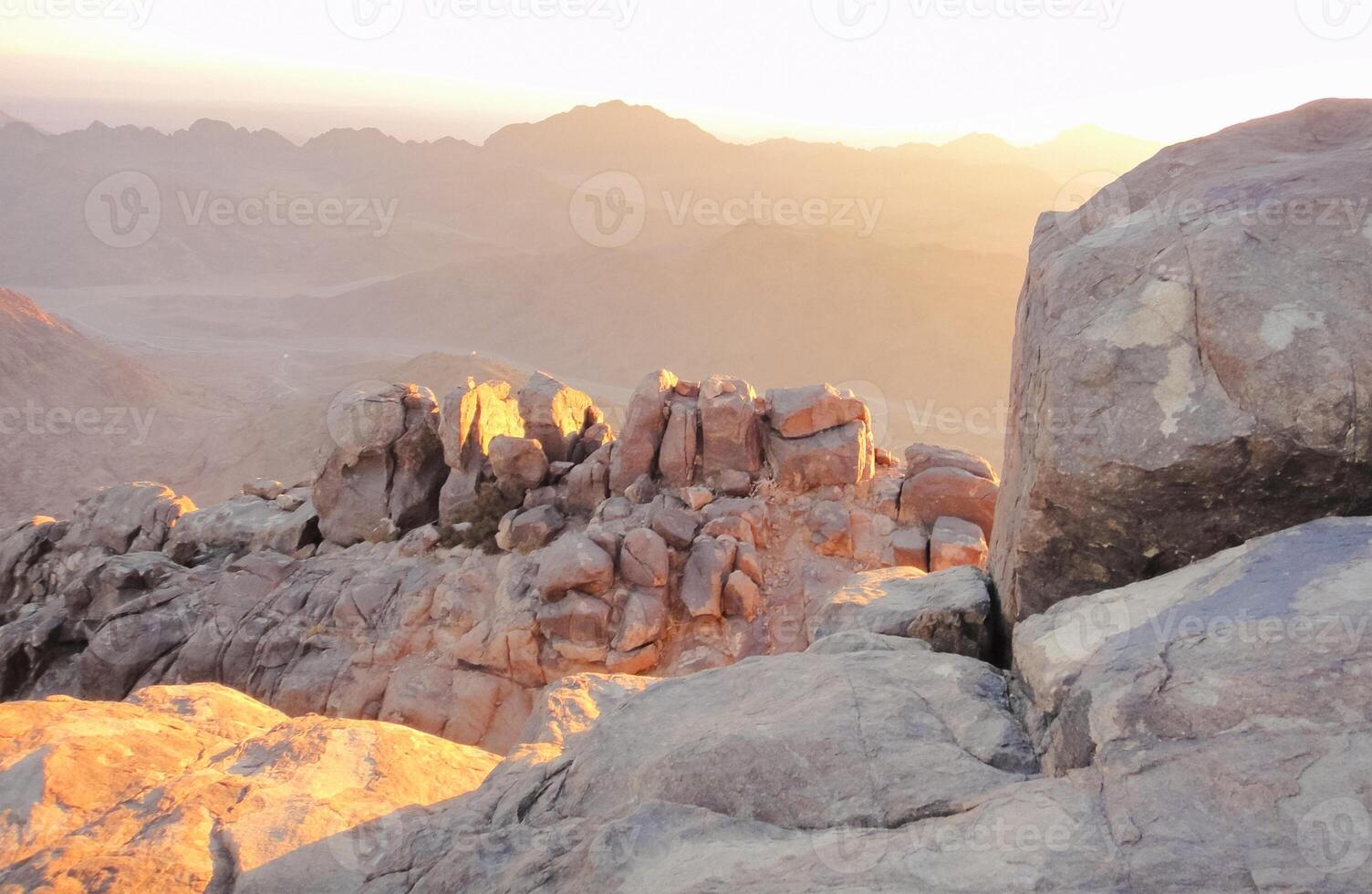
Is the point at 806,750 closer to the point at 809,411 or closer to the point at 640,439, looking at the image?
the point at 809,411

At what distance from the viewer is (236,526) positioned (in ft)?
63.7

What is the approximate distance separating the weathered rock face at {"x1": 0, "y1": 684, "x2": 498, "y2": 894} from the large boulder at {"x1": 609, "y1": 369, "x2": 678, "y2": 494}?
8917 mm

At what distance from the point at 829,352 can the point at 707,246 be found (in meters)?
16.0

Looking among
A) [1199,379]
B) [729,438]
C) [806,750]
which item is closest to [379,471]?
[729,438]

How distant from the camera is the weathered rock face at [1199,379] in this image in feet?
17.3

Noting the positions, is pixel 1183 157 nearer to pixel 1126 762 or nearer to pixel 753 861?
pixel 1126 762

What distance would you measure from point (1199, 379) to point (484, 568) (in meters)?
13.3

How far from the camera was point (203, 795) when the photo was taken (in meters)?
6.09

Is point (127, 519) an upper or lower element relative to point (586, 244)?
lower

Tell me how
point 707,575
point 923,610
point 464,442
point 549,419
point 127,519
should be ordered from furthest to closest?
point 127,519
point 549,419
point 464,442
point 707,575
point 923,610

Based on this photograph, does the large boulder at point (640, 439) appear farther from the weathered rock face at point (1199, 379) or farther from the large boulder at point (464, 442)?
the weathered rock face at point (1199, 379)


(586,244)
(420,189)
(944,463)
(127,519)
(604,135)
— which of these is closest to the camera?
(944,463)

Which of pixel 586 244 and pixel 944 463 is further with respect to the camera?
pixel 586 244

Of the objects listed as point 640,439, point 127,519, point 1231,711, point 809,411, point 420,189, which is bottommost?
point 127,519
